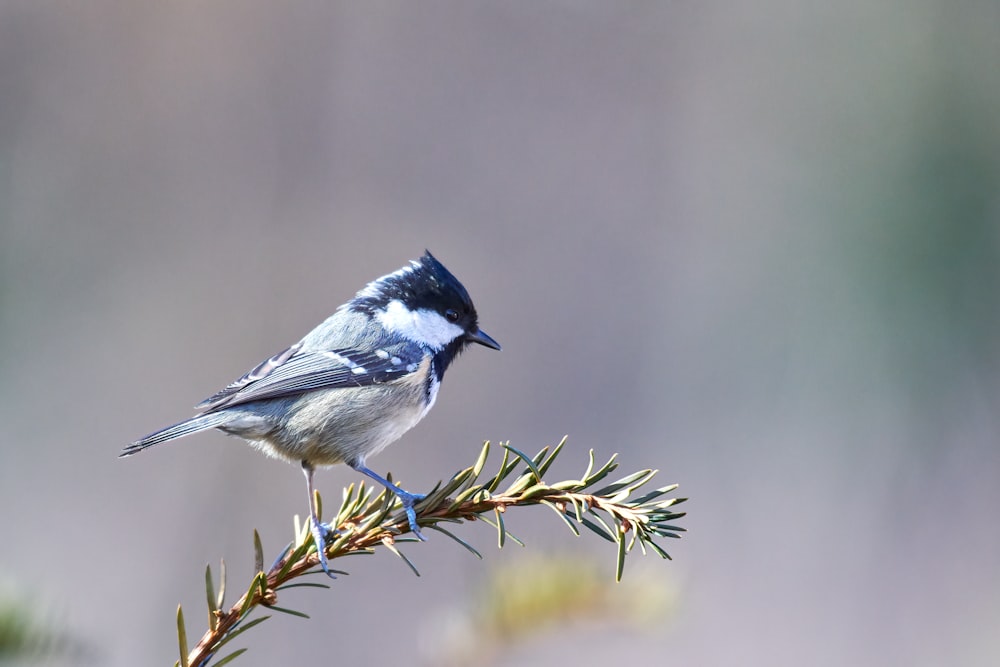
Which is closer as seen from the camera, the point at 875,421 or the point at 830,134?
the point at 875,421

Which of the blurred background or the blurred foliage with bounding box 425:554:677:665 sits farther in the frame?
the blurred background

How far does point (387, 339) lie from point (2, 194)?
2.82m

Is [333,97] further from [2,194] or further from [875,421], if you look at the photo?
[875,421]

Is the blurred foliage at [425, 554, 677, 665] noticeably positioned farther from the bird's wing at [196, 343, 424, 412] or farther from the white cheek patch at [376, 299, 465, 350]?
the white cheek patch at [376, 299, 465, 350]

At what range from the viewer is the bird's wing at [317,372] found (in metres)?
1.46

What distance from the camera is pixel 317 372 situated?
60.7 inches

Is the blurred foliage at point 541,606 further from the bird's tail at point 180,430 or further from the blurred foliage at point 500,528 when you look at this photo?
the bird's tail at point 180,430

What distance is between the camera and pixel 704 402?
365 cm

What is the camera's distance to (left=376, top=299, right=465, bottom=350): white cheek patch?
165 centimetres

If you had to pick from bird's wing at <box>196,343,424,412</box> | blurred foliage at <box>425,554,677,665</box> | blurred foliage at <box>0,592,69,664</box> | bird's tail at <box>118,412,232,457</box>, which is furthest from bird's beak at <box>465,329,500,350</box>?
blurred foliage at <box>0,592,69,664</box>

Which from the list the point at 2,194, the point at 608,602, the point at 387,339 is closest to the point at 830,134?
the point at 387,339

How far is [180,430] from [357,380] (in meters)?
0.33

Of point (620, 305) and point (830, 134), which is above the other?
point (830, 134)

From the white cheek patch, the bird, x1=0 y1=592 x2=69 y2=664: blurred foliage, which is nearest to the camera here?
x1=0 y1=592 x2=69 y2=664: blurred foliage
